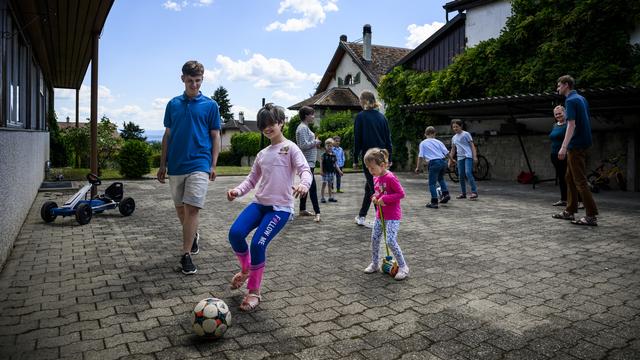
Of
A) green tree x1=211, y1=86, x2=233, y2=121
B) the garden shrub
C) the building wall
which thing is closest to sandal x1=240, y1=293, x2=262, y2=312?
the building wall

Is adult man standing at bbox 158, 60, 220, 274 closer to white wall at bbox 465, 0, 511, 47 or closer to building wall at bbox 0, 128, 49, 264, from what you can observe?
building wall at bbox 0, 128, 49, 264

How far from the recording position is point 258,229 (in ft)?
12.3

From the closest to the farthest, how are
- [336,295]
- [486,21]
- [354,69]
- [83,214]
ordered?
[336,295]
[83,214]
[486,21]
[354,69]

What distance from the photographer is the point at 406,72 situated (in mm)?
21953

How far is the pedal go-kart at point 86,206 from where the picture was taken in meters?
7.36

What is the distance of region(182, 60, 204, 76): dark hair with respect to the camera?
4598 mm

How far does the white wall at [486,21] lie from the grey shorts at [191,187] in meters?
16.4

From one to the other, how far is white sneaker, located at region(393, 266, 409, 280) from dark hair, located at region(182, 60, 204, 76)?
2.77 m

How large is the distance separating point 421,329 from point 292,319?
0.93 metres

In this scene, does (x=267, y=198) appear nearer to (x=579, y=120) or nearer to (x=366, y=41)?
(x=579, y=120)

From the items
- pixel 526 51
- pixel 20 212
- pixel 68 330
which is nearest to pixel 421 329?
pixel 68 330

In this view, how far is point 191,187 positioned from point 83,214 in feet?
12.0

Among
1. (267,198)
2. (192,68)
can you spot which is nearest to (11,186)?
(192,68)

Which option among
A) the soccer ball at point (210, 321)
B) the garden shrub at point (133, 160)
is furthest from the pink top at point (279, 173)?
the garden shrub at point (133, 160)
